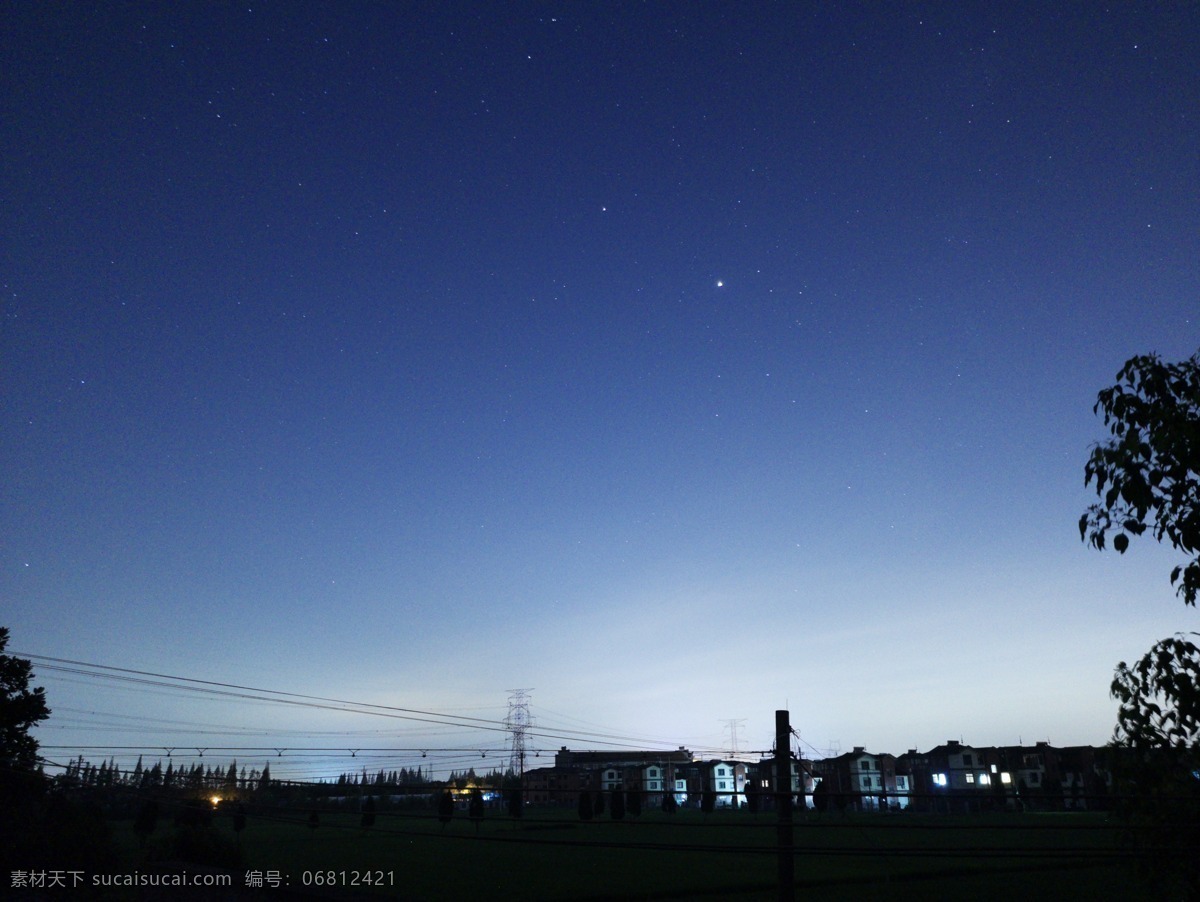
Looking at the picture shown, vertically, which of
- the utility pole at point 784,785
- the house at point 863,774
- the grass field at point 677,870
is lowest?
the house at point 863,774

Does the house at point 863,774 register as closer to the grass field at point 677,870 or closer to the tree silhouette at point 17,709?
the grass field at point 677,870

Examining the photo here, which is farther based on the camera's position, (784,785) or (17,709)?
(17,709)

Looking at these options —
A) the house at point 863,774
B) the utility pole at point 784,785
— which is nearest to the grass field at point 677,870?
the utility pole at point 784,785

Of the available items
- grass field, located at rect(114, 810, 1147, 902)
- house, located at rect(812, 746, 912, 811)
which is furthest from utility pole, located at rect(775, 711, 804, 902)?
house, located at rect(812, 746, 912, 811)

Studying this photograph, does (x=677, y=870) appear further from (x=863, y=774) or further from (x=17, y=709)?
(x=863, y=774)

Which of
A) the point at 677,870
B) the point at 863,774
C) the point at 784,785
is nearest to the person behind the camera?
the point at 784,785

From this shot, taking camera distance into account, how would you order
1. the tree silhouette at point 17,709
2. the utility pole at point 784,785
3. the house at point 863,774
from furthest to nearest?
the house at point 863,774
the tree silhouette at point 17,709
the utility pole at point 784,785

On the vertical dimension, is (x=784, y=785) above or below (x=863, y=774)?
above

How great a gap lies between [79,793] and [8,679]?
34.8ft

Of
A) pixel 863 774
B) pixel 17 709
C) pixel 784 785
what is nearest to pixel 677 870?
pixel 784 785

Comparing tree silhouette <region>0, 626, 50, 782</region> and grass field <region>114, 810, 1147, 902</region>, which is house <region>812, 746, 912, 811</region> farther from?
tree silhouette <region>0, 626, 50, 782</region>

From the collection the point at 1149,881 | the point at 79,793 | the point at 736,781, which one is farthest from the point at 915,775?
the point at 1149,881

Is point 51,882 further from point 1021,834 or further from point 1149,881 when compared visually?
point 1021,834

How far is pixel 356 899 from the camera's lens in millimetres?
19875
